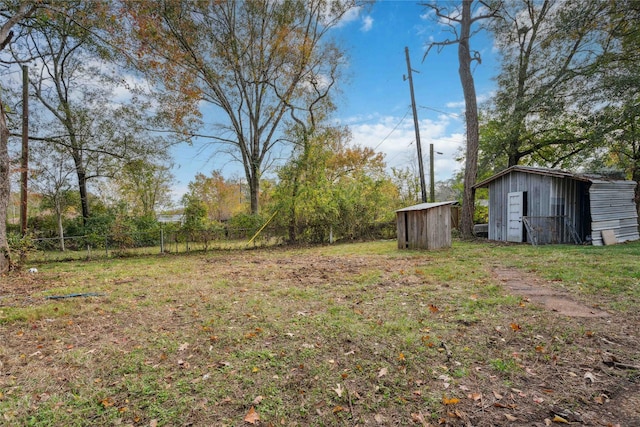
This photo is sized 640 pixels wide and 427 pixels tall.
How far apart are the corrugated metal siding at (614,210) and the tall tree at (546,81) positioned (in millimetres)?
2118

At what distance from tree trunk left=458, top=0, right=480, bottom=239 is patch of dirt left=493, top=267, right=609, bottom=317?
744 centimetres

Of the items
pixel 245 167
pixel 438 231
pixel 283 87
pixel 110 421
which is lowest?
pixel 110 421

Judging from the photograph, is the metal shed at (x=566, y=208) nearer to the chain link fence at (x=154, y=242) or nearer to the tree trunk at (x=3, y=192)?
the chain link fence at (x=154, y=242)

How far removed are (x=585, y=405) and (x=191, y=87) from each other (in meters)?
17.0

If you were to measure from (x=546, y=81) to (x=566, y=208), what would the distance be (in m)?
6.52

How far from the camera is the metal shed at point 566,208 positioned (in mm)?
10359

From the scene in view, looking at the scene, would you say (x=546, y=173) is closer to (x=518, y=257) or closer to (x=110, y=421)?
(x=518, y=257)

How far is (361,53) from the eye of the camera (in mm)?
17344

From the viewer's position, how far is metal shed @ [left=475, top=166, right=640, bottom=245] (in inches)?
408

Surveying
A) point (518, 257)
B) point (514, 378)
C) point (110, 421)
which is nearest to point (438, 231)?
point (518, 257)

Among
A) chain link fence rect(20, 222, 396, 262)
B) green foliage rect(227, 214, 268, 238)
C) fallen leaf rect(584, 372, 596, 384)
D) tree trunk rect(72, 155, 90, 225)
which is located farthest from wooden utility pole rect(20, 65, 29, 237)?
fallen leaf rect(584, 372, 596, 384)

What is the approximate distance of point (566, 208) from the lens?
10531mm

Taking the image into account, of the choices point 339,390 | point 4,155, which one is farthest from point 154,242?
point 339,390

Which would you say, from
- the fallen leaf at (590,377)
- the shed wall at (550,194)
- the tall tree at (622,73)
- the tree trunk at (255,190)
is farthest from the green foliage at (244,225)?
the tall tree at (622,73)
